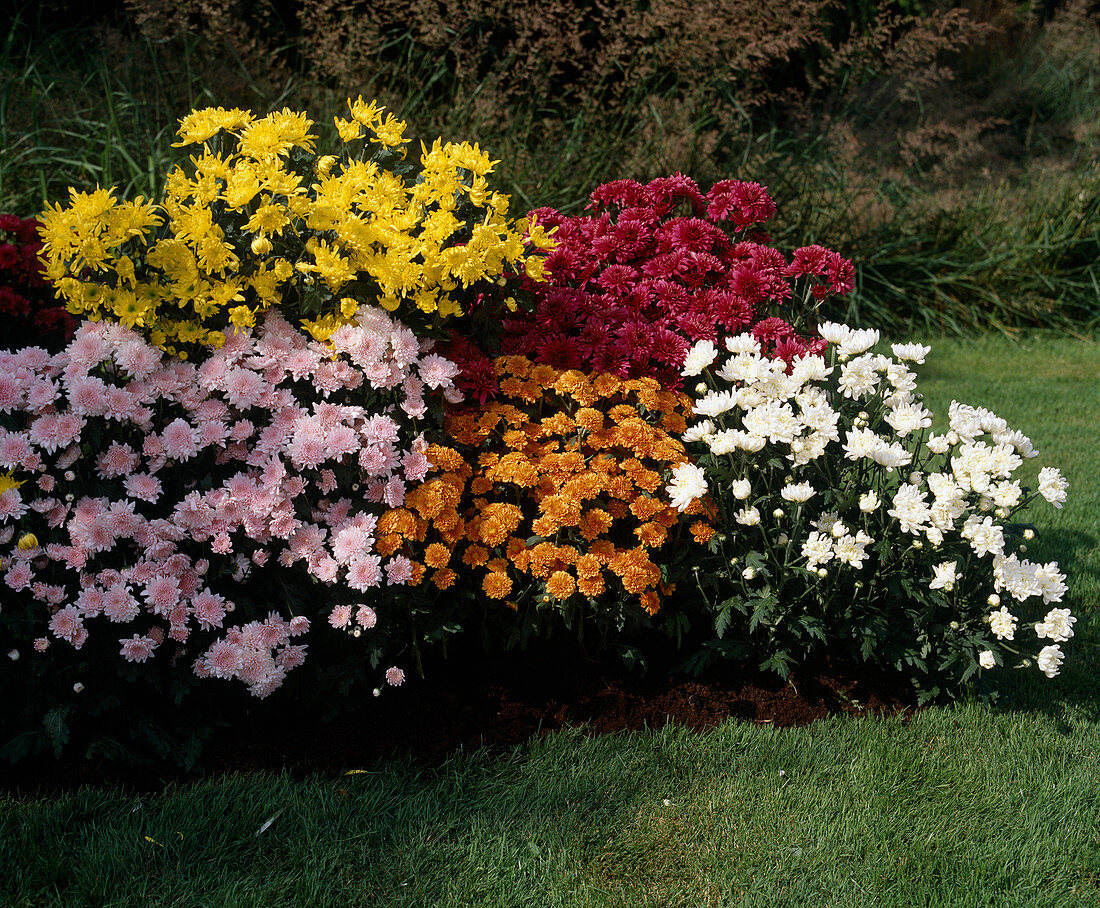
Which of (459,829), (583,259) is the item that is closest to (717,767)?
(459,829)

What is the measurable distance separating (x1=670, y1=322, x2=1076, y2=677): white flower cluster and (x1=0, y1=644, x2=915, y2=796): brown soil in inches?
17.7

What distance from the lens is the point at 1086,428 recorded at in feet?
18.0

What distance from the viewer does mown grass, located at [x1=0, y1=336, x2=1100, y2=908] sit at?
2.22m

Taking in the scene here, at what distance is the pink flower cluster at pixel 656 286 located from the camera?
10.0 ft

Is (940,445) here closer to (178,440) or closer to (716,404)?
(716,404)

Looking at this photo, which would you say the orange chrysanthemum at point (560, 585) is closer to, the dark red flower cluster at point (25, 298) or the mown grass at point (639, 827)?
the mown grass at point (639, 827)

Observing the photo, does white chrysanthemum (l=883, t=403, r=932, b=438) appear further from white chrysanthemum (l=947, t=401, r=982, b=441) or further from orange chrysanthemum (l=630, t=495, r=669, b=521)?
orange chrysanthemum (l=630, t=495, r=669, b=521)

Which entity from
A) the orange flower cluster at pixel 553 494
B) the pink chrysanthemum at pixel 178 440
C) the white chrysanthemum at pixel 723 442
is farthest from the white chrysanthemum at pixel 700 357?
the pink chrysanthemum at pixel 178 440

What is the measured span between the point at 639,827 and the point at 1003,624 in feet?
3.66

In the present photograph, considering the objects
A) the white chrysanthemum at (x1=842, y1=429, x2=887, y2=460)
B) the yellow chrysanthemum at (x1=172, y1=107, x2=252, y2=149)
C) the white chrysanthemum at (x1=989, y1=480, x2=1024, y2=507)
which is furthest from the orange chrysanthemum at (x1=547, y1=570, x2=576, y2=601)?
the yellow chrysanthemum at (x1=172, y1=107, x2=252, y2=149)

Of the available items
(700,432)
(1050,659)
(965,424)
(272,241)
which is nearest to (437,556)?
(700,432)

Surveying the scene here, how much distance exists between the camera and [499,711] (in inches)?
112

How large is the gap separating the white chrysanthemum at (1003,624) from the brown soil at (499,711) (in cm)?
43

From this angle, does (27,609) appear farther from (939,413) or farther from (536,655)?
(939,413)
